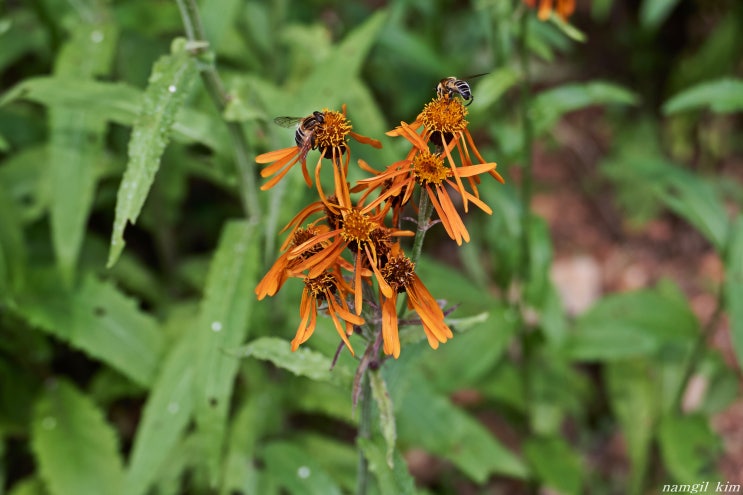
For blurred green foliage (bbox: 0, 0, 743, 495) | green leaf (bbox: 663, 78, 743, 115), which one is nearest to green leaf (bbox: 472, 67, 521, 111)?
blurred green foliage (bbox: 0, 0, 743, 495)

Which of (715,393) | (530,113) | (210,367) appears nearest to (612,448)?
(715,393)

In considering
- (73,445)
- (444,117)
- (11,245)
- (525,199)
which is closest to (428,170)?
(444,117)

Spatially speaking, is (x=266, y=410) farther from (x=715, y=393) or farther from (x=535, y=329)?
(x=715, y=393)

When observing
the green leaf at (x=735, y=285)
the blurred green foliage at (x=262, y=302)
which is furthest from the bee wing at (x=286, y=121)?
the green leaf at (x=735, y=285)

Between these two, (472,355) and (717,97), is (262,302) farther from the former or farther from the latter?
(717,97)

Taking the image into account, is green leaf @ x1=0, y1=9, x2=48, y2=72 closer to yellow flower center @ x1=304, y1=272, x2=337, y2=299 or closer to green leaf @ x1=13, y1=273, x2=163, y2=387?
green leaf @ x1=13, y1=273, x2=163, y2=387
